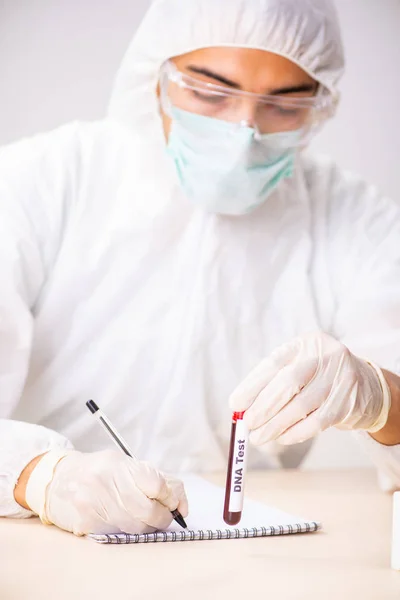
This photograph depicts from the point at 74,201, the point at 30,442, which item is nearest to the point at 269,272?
the point at 74,201

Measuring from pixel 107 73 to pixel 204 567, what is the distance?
137cm

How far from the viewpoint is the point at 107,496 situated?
99cm

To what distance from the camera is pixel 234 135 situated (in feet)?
5.07

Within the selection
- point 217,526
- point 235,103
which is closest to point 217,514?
point 217,526

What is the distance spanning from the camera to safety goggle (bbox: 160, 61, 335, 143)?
61.1 inches

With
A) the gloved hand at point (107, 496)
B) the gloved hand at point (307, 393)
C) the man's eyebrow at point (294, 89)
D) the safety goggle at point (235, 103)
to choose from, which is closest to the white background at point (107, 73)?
the safety goggle at point (235, 103)

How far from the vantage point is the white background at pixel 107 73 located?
183 centimetres

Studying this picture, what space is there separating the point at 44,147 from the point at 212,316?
496 mm

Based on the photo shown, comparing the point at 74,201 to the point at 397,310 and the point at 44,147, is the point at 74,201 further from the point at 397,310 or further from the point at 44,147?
the point at 397,310

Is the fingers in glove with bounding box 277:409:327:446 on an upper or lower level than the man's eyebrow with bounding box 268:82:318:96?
lower

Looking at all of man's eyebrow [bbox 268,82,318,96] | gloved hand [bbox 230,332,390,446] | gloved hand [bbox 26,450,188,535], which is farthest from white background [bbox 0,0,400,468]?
gloved hand [bbox 26,450,188,535]

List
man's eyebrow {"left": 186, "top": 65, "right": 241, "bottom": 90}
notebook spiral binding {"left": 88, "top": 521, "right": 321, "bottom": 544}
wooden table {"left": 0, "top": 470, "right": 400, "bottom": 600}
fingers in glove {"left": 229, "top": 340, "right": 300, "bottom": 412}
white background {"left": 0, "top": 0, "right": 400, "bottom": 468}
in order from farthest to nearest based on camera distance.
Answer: white background {"left": 0, "top": 0, "right": 400, "bottom": 468}
man's eyebrow {"left": 186, "top": 65, "right": 241, "bottom": 90}
fingers in glove {"left": 229, "top": 340, "right": 300, "bottom": 412}
notebook spiral binding {"left": 88, "top": 521, "right": 321, "bottom": 544}
wooden table {"left": 0, "top": 470, "right": 400, "bottom": 600}

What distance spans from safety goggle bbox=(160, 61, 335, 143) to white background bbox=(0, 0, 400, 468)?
0.34 metres

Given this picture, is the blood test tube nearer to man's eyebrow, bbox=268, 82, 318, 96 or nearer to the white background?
man's eyebrow, bbox=268, 82, 318, 96
